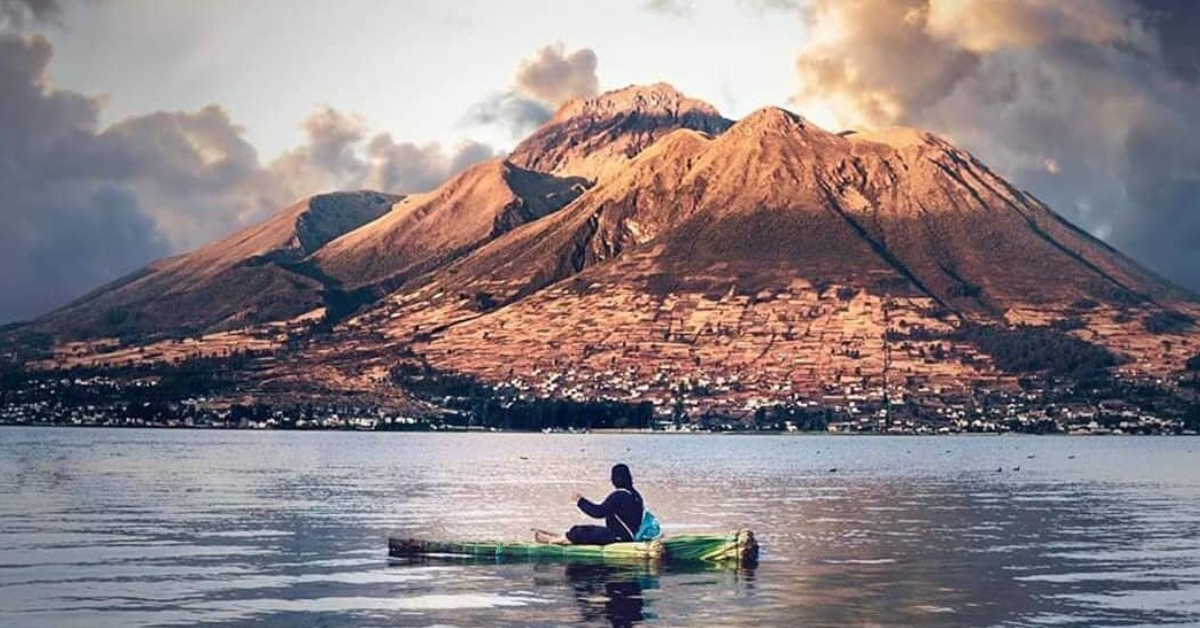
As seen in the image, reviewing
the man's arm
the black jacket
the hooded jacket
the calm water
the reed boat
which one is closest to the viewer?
the calm water

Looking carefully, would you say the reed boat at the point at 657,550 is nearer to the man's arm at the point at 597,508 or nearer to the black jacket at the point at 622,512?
Answer: the black jacket at the point at 622,512

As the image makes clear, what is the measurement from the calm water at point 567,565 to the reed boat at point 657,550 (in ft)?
3.07

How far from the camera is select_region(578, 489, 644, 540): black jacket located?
69500 mm

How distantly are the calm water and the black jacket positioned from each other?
7.45 ft

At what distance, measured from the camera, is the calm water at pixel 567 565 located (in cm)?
5659

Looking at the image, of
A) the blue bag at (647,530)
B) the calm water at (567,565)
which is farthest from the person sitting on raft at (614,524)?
the calm water at (567,565)

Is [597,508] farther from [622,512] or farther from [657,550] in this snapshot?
[657,550]

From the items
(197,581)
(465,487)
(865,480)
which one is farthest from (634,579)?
(865,480)

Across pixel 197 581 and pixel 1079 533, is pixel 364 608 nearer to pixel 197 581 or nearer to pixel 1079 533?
pixel 197 581

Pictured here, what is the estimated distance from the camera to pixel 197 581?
6494 cm

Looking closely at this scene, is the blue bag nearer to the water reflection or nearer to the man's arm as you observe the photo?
the man's arm

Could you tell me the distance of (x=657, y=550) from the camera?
227 feet

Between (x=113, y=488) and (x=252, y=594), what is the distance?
2955 inches

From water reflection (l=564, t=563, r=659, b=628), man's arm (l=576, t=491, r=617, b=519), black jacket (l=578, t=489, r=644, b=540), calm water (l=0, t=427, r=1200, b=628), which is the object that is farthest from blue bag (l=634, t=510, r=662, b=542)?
calm water (l=0, t=427, r=1200, b=628)
